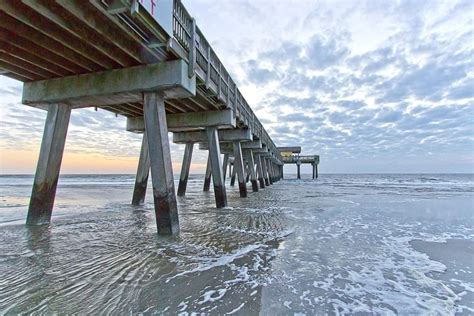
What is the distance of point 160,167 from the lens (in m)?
6.38

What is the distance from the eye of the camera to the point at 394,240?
629 centimetres

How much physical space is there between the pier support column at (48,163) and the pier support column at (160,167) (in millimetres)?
2894

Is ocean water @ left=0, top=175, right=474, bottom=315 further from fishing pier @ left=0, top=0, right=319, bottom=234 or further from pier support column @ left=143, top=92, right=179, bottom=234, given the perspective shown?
fishing pier @ left=0, top=0, right=319, bottom=234

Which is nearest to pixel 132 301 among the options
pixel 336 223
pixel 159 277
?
pixel 159 277

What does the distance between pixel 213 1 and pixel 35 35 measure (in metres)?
5.69

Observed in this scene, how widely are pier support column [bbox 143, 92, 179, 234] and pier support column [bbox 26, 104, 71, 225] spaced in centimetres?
289

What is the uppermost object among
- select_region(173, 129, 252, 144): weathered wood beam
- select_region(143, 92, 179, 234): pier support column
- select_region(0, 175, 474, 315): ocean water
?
select_region(173, 129, 252, 144): weathered wood beam

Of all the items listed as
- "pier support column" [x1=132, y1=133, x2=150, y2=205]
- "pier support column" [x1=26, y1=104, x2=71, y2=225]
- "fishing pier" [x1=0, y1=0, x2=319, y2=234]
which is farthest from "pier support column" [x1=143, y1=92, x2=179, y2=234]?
"pier support column" [x1=132, y1=133, x2=150, y2=205]

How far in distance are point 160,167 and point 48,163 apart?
343cm

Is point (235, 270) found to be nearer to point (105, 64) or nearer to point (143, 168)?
point (105, 64)

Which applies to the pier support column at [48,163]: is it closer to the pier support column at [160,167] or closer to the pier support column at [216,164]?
the pier support column at [160,167]

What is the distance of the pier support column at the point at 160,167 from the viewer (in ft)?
20.9

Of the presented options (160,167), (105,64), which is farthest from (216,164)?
(105,64)

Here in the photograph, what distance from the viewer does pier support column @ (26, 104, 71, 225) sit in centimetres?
735
